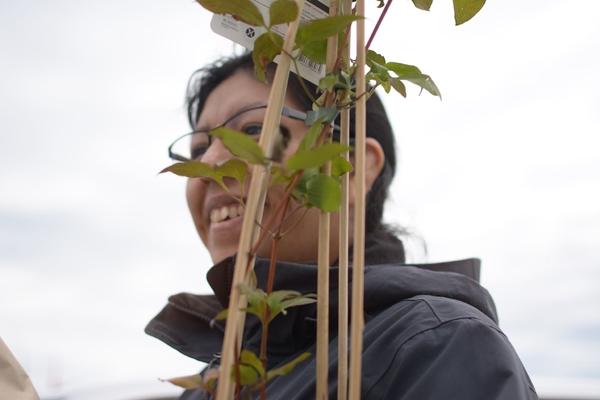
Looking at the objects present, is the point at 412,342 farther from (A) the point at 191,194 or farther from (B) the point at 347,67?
(A) the point at 191,194

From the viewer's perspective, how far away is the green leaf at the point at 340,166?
330 mm

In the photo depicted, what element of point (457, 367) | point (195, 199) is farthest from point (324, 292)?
point (195, 199)

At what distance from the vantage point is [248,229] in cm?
24

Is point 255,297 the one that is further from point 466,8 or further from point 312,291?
point 312,291

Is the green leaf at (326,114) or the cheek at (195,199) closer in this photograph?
the green leaf at (326,114)

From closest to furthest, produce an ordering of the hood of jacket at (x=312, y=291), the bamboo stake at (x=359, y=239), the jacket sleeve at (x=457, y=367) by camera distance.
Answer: the bamboo stake at (x=359, y=239)
the jacket sleeve at (x=457, y=367)
the hood of jacket at (x=312, y=291)

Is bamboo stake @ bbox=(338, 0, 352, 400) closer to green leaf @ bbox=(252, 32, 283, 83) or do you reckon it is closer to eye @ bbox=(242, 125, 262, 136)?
green leaf @ bbox=(252, 32, 283, 83)

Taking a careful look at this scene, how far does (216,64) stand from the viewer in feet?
4.48

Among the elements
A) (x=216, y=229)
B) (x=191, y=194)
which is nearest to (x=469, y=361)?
(x=216, y=229)

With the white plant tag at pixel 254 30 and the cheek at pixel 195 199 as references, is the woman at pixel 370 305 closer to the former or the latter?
the cheek at pixel 195 199

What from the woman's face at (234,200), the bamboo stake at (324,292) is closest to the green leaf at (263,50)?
the bamboo stake at (324,292)

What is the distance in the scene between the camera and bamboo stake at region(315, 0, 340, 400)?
27 centimetres

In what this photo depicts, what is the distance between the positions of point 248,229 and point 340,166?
112 millimetres

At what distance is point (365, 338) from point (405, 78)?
39 cm
